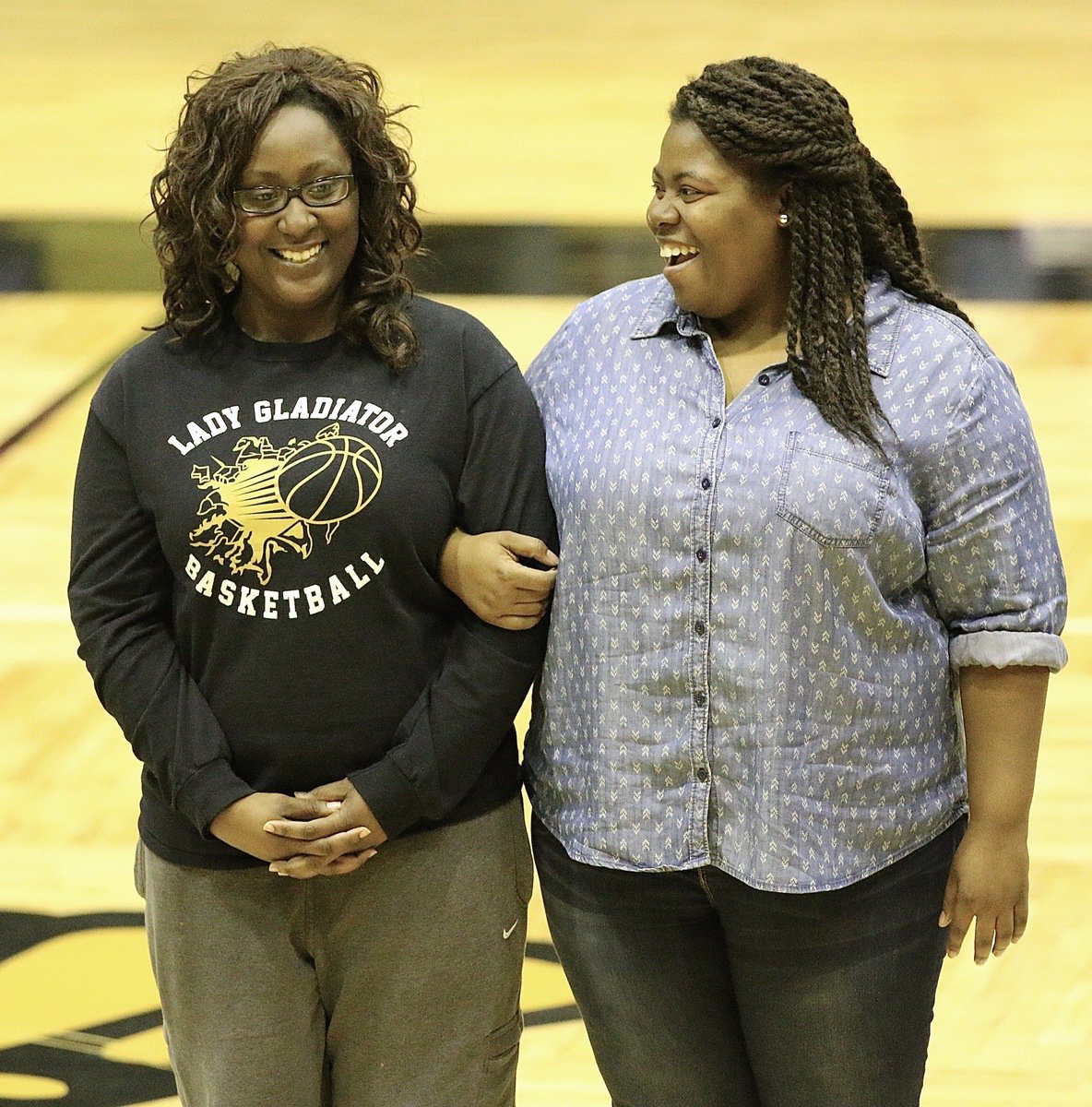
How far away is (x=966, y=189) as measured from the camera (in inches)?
230

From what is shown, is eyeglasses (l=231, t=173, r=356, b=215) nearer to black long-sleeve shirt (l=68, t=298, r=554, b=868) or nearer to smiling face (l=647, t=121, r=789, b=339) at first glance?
black long-sleeve shirt (l=68, t=298, r=554, b=868)

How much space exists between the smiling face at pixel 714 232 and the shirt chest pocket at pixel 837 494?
155 mm

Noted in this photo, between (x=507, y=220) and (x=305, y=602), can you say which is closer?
(x=305, y=602)

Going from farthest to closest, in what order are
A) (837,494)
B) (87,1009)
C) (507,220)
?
(507,220) < (87,1009) < (837,494)

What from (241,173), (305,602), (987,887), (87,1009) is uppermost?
(241,173)

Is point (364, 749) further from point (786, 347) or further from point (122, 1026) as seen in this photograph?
point (122, 1026)

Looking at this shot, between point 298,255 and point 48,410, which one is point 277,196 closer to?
point 298,255

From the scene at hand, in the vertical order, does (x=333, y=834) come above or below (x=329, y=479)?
below

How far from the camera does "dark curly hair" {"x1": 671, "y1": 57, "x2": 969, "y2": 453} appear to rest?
4.92 ft

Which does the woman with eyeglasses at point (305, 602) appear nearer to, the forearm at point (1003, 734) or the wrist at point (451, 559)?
the wrist at point (451, 559)

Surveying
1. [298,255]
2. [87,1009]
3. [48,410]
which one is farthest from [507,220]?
[298,255]

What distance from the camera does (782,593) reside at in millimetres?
1506

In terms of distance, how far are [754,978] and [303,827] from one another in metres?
0.43

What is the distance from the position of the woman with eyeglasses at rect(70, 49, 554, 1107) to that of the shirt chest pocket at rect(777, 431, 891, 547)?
242 millimetres
